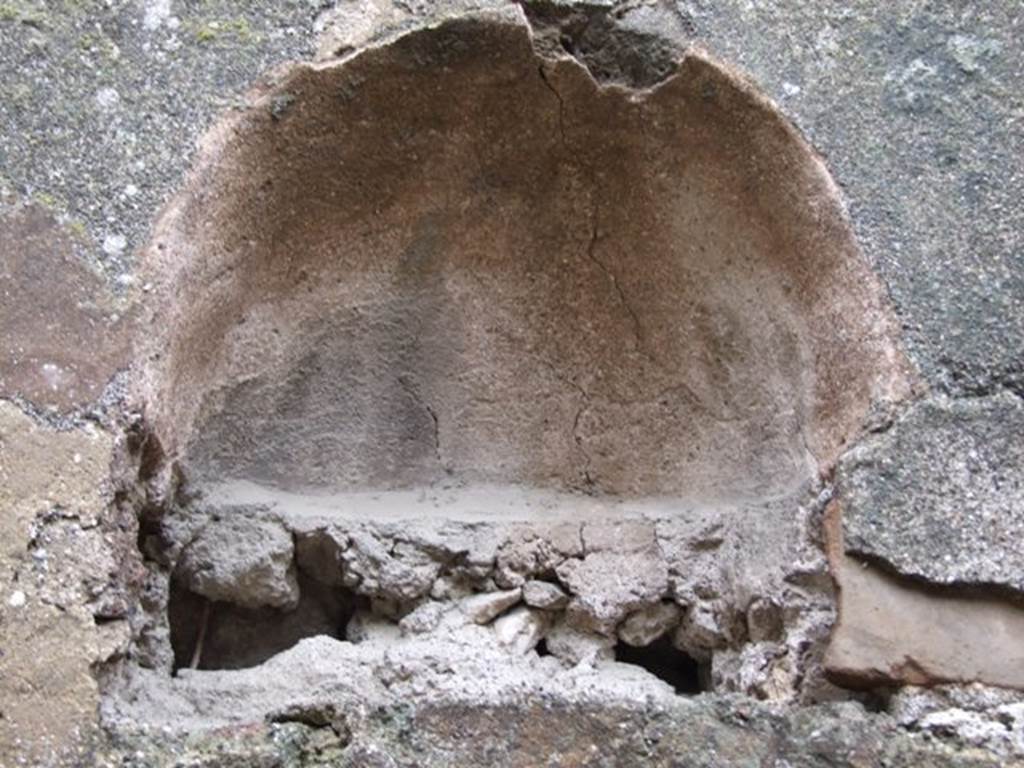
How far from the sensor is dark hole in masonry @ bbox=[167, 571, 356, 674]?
202 centimetres

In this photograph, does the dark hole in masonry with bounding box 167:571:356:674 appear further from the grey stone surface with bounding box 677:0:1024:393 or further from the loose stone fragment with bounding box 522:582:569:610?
the grey stone surface with bounding box 677:0:1024:393

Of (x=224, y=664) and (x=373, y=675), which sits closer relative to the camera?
(x=373, y=675)

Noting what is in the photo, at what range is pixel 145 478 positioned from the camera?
1856 millimetres

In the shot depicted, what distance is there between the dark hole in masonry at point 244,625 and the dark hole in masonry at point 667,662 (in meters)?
0.40

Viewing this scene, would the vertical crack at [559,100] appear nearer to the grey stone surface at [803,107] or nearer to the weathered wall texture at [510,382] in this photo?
the weathered wall texture at [510,382]

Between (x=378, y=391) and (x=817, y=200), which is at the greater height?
(x=817, y=200)

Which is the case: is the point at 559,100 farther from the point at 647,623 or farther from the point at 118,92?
the point at 647,623

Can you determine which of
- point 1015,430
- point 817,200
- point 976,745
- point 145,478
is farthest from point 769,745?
point 145,478

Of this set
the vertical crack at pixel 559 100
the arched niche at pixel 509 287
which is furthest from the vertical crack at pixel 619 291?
the vertical crack at pixel 559 100

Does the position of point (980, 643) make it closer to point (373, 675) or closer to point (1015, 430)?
point (1015, 430)

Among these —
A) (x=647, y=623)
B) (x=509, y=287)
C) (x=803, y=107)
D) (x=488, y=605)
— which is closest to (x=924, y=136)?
(x=803, y=107)

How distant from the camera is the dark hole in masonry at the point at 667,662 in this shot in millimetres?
2078

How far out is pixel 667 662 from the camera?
6.94ft

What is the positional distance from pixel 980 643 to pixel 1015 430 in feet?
0.87
